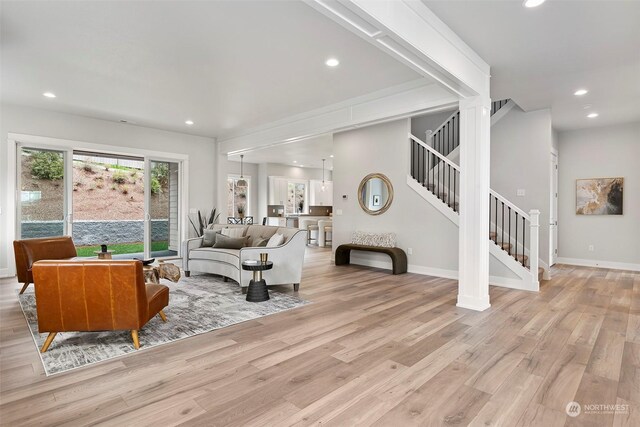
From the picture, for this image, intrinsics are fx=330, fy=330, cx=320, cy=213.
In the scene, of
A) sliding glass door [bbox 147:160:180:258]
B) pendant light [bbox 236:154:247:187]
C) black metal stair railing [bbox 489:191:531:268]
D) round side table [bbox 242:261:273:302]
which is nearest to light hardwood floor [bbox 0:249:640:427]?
round side table [bbox 242:261:273:302]

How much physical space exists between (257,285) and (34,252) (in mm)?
3320

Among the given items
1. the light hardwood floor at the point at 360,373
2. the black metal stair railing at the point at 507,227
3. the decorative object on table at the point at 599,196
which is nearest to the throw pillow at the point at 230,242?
the light hardwood floor at the point at 360,373

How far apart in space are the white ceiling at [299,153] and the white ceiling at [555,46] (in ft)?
14.5

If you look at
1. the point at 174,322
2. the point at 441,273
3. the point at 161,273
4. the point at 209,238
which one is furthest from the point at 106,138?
the point at 441,273

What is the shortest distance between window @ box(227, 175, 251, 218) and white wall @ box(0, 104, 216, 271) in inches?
154

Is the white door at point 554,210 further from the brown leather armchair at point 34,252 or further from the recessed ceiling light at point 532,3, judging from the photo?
the brown leather armchair at point 34,252

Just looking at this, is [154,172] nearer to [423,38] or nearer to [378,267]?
[378,267]

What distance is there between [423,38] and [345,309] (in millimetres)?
2934

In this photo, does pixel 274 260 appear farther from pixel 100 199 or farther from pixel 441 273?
pixel 100 199

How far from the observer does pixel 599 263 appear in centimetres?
688

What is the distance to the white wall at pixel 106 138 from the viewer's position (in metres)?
5.66

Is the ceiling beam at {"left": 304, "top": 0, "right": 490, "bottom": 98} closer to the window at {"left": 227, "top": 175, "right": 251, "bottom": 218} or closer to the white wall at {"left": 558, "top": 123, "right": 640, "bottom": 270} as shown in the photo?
the white wall at {"left": 558, "top": 123, "right": 640, "bottom": 270}

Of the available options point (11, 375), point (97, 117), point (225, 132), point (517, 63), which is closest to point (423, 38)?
point (517, 63)

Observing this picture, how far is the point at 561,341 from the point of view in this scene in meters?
3.02
